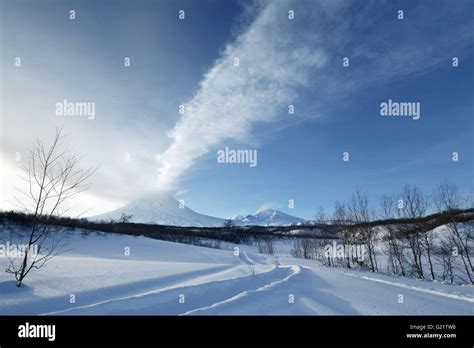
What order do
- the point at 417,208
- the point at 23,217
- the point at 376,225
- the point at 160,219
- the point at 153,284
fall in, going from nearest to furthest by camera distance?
the point at 153,284 → the point at 417,208 → the point at 376,225 → the point at 23,217 → the point at 160,219

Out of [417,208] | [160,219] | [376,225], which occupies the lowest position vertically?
[160,219]

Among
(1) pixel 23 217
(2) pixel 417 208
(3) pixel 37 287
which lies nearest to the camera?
(3) pixel 37 287

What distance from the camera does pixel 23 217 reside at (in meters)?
32.3
